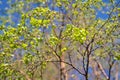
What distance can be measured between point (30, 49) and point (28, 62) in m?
0.64

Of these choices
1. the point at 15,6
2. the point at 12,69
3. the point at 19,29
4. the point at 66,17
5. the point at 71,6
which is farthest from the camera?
the point at 15,6

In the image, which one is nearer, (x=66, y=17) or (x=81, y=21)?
(x=81, y=21)

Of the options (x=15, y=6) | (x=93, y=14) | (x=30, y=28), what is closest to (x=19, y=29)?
(x=30, y=28)

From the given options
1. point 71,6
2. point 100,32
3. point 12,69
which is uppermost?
point 71,6

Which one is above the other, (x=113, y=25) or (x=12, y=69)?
(x=113, y=25)

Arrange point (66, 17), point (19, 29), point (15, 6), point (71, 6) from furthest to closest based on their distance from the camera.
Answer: point (15, 6) < point (66, 17) < point (71, 6) < point (19, 29)

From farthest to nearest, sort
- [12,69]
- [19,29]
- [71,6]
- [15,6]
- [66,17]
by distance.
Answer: [15,6] < [66,17] < [71,6] < [12,69] < [19,29]

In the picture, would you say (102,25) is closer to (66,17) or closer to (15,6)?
(66,17)

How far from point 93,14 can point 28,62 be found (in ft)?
20.3

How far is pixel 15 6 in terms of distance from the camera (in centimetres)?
2698

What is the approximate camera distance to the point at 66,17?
21938 mm

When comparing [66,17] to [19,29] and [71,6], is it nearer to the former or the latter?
[71,6]

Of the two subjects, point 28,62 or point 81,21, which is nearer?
point 28,62

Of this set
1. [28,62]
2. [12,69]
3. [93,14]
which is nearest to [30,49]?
[28,62]
